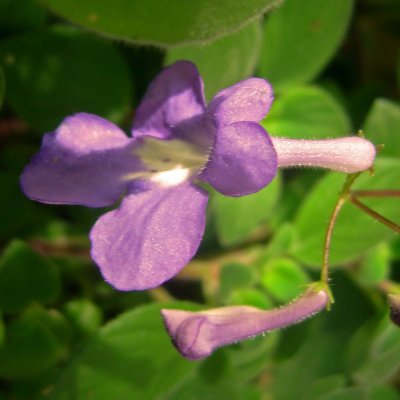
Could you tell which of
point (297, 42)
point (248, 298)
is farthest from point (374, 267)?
point (297, 42)

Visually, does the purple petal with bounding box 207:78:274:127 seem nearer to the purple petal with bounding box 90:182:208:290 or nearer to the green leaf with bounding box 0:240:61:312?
the purple petal with bounding box 90:182:208:290

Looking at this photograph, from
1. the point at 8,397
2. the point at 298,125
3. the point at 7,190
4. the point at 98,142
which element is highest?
the point at 98,142

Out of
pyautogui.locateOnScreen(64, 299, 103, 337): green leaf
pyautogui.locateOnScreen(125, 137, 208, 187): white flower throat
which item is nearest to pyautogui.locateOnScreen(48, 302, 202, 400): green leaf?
pyautogui.locateOnScreen(64, 299, 103, 337): green leaf

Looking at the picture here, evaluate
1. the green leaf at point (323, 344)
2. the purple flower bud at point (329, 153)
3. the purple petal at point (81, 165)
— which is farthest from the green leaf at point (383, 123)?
the purple petal at point (81, 165)

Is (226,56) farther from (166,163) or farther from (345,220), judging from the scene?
(345,220)

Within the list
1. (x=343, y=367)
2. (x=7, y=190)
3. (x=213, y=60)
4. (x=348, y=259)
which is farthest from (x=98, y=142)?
(x=343, y=367)

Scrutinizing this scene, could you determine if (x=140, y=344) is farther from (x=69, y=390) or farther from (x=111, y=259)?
(x=111, y=259)
